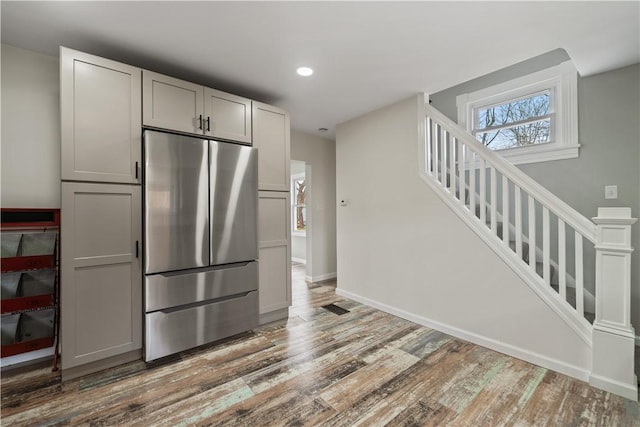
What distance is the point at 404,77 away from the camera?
8.82 ft

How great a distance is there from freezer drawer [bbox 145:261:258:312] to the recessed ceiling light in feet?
6.21

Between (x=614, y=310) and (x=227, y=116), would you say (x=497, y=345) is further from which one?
(x=227, y=116)

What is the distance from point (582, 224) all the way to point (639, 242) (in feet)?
3.38

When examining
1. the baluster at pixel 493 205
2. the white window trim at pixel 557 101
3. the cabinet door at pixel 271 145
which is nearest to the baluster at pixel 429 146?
the baluster at pixel 493 205

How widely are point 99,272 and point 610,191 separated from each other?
14.6ft

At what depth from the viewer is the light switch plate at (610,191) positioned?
102 inches

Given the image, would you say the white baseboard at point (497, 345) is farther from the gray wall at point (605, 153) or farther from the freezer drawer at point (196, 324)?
the freezer drawer at point (196, 324)

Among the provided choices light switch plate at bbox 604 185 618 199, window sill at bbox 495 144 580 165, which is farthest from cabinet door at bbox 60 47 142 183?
light switch plate at bbox 604 185 618 199

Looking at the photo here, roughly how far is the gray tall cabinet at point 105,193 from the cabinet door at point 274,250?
986 mm

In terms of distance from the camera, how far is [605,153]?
2645 mm

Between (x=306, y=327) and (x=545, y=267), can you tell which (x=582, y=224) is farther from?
(x=306, y=327)

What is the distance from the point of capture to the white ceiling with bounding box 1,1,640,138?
1.78m

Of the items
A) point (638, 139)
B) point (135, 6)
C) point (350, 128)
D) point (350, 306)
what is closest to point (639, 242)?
point (638, 139)

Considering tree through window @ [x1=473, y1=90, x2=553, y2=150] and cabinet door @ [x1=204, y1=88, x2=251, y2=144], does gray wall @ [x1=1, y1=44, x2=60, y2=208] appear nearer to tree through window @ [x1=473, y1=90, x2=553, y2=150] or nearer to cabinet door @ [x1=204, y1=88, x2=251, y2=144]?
cabinet door @ [x1=204, y1=88, x2=251, y2=144]
